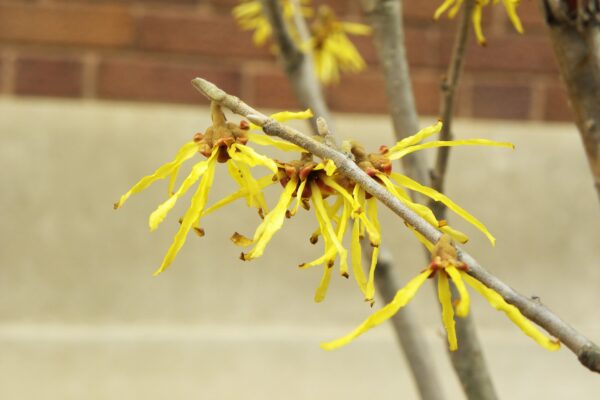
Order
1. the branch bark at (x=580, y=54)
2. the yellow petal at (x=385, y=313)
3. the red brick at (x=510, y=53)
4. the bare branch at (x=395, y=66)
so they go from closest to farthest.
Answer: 1. the yellow petal at (x=385, y=313)
2. the branch bark at (x=580, y=54)
3. the bare branch at (x=395, y=66)
4. the red brick at (x=510, y=53)

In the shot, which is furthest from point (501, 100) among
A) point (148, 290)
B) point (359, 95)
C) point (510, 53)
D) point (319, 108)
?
point (319, 108)

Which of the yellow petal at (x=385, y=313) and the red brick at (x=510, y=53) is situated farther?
the red brick at (x=510, y=53)

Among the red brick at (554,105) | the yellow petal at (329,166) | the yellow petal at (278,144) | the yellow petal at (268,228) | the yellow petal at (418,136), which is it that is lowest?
the yellow petal at (268,228)

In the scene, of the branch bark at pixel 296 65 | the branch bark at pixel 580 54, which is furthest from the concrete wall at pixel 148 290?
the branch bark at pixel 580 54

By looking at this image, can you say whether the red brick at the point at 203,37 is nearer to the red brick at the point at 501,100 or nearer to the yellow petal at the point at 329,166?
the red brick at the point at 501,100

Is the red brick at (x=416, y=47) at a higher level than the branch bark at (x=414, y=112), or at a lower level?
higher
